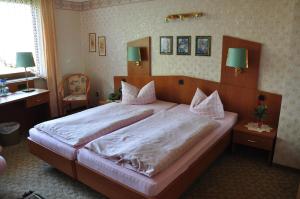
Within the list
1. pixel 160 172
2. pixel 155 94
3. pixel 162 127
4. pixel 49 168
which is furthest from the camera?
pixel 155 94

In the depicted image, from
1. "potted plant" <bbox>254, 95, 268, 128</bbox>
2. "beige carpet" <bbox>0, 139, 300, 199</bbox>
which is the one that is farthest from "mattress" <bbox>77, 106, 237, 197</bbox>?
"potted plant" <bbox>254, 95, 268, 128</bbox>

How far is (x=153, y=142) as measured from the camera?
243cm

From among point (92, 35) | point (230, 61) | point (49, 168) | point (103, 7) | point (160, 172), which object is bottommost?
point (49, 168)

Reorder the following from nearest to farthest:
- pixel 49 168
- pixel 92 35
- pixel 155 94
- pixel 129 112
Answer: pixel 49 168, pixel 129 112, pixel 155 94, pixel 92 35

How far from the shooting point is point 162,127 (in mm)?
2842

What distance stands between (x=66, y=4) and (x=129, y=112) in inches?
117

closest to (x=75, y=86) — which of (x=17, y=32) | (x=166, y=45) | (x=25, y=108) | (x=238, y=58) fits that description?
(x=25, y=108)

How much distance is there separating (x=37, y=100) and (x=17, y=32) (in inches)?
51.6

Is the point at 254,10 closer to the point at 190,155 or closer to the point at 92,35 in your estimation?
the point at 190,155

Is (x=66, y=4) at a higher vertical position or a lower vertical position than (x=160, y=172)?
higher

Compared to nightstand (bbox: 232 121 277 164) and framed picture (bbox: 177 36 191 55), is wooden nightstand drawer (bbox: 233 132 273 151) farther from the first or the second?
framed picture (bbox: 177 36 191 55)

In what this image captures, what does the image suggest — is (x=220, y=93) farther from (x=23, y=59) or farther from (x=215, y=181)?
(x=23, y=59)

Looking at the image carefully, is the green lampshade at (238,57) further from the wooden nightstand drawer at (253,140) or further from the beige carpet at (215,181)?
the beige carpet at (215,181)

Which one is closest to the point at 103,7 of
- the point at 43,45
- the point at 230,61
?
the point at 43,45
